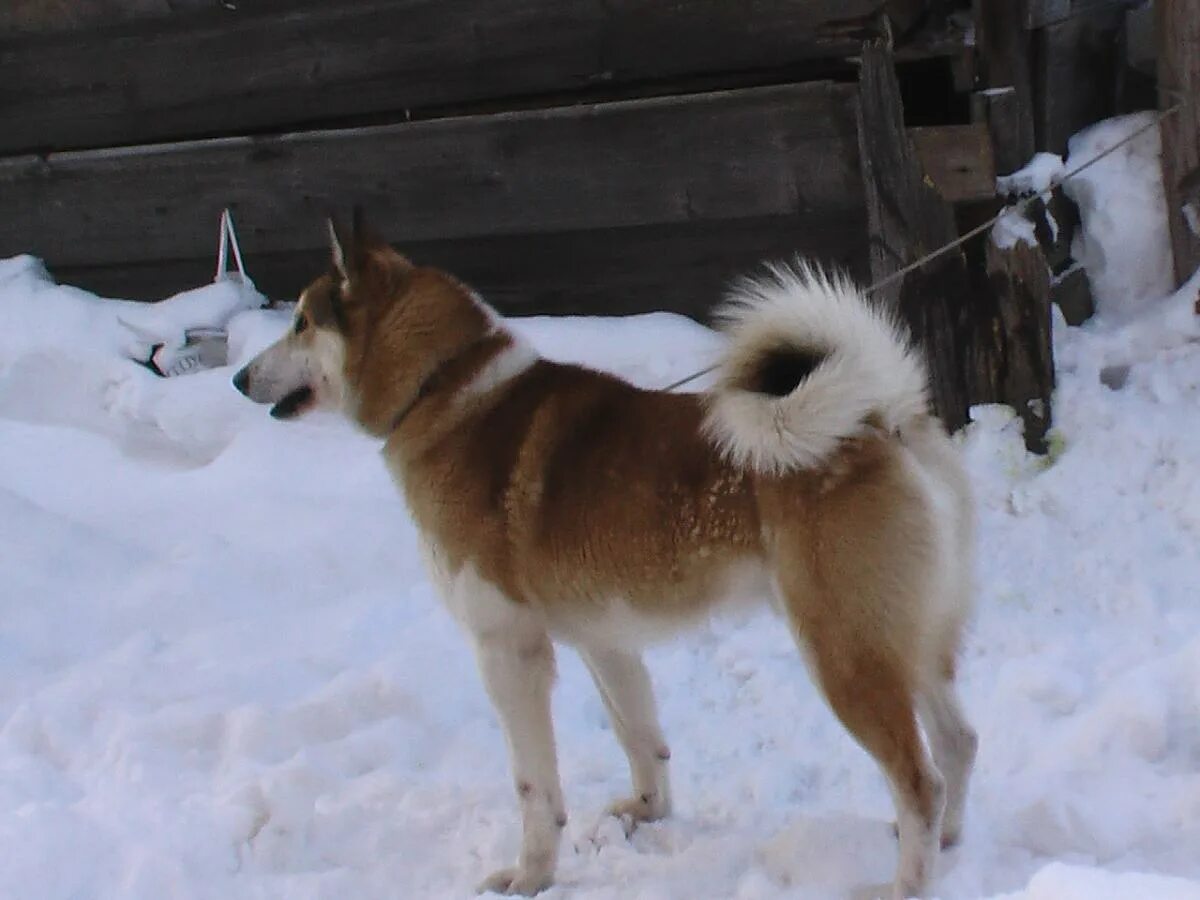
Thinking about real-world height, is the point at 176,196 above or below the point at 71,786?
above

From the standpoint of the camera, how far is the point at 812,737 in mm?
3139

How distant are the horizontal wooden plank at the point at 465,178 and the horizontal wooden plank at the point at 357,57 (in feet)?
0.44

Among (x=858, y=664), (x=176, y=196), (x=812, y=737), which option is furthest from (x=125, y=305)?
(x=858, y=664)

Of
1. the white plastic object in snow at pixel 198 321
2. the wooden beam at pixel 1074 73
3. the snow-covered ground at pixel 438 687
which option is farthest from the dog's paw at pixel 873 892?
the white plastic object in snow at pixel 198 321

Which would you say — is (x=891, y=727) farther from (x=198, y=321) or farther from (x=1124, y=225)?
(x=198, y=321)

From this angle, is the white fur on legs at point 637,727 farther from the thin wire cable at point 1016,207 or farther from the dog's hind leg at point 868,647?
the thin wire cable at point 1016,207

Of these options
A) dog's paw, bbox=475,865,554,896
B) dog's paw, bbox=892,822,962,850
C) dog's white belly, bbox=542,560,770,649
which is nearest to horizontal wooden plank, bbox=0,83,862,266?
dog's white belly, bbox=542,560,770,649

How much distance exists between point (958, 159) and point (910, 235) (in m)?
0.34

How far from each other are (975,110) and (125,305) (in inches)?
154

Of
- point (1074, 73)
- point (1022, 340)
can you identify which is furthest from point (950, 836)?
Answer: point (1074, 73)

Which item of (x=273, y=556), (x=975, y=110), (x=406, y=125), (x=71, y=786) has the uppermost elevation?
(x=406, y=125)

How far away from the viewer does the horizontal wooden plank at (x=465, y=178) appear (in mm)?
4238

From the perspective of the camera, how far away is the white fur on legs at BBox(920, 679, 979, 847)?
A: 254 centimetres

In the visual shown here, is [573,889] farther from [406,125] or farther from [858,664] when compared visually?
[406,125]
